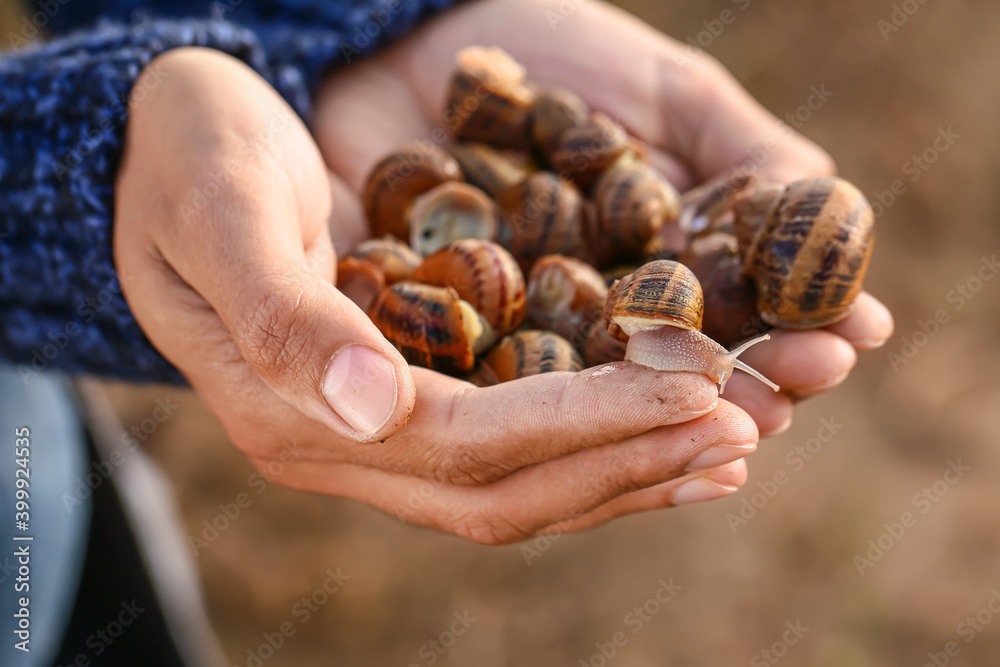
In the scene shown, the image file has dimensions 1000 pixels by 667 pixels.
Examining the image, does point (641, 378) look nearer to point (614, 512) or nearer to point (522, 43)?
point (614, 512)

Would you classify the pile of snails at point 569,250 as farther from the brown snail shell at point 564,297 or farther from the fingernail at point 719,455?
the fingernail at point 719,455

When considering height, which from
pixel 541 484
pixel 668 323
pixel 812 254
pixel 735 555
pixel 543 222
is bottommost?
pixel 735 555

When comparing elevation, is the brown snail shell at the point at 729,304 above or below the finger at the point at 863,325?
below

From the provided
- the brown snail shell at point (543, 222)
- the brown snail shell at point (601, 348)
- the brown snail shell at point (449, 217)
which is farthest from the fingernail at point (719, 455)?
the brown snail shell at point (449, 217)

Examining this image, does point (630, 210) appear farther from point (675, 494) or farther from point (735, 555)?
point (735, 555)

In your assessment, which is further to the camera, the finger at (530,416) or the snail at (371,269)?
the snail at (371,269)

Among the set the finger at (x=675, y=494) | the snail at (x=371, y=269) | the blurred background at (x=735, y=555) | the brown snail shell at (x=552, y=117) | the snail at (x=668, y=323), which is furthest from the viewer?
the blurred background at (x=735, y=555)

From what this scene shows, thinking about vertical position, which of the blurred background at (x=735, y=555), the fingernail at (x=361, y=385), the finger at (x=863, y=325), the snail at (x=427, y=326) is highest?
the finger at (x=863, y=325)

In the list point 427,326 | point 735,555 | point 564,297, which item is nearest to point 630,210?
point 564,297
